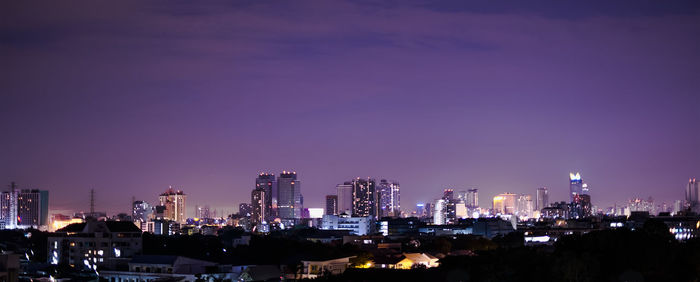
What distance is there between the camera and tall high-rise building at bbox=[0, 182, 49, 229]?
314 feet

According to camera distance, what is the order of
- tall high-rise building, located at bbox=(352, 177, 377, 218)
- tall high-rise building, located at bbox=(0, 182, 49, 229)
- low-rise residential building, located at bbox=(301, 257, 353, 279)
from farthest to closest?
1. tall high-rise building, located at bbox=(352, 177, 377, 218)
2. tall high-rise building, located at bbox=(0, 182, 49, 229)
3. low-rise residential building, located at bbox=(301, 257, 353, 279)

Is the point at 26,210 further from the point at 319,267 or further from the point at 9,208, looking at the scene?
the point at 319,267

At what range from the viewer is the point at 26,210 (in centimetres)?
9669

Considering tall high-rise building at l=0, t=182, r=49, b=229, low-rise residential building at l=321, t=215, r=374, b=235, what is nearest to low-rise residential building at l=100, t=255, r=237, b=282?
low-rise residential building at l=321, t=215, r=374, b=235

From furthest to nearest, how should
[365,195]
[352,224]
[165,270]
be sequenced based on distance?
[365,195], [352,224], [165,270]

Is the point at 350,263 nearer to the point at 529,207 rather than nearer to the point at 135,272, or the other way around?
the point at 135,272

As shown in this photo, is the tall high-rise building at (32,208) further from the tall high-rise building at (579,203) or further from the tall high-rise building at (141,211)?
the tall high-rise building at (579,203)

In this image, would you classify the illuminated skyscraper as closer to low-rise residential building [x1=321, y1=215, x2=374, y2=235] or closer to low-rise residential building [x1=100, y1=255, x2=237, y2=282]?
low-rise residential building [x1=321, y1=215, x2=374, y2=235]

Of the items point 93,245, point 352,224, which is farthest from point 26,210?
point 93,245

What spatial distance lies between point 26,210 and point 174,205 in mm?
30095

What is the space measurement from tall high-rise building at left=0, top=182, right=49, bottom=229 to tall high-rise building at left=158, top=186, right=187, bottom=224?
81.4ft

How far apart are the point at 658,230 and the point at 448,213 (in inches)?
3330

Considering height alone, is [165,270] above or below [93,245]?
below

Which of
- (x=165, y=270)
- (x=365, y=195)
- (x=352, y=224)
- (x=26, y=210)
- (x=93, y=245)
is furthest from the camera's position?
(x=365, y=195)
